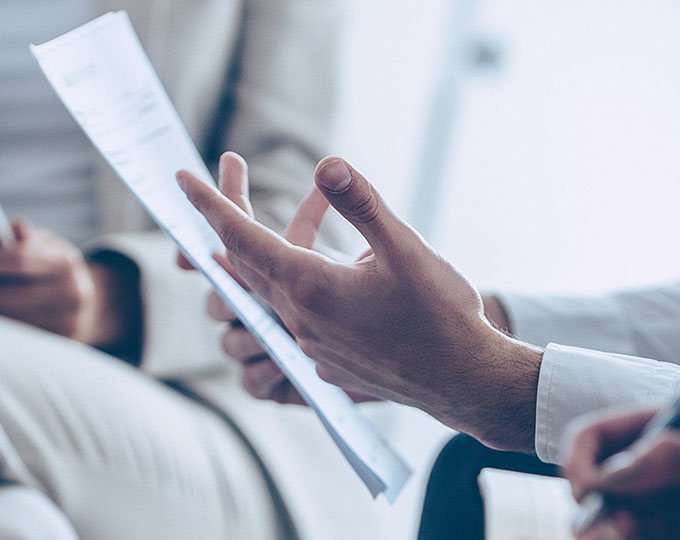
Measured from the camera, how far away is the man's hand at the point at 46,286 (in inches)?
30.9

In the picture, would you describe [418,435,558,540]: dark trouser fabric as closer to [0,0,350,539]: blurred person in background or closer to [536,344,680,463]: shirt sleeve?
[536,344,680,463]: shirt sleeve

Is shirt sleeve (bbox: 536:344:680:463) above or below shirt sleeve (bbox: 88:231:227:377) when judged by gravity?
above

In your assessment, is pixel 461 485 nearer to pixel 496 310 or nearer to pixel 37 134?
pixel 496 310

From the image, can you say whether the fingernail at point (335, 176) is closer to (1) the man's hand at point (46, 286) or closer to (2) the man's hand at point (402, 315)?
(2) the man's hand at point (402, 315)

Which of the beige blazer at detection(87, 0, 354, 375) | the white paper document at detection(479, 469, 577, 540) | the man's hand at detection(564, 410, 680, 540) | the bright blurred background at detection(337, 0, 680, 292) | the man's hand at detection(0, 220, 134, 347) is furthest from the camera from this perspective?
the bright blurred background at detection(337, 0, 680, 292)

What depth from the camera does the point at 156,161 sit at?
540mm

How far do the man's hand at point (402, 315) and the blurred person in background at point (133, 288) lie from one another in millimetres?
215

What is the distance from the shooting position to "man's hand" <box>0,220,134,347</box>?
30.9 inches

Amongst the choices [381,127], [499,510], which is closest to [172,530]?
[499,510]

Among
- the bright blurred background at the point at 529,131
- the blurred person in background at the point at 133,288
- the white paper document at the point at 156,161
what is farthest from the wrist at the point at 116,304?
the bright blurred background at the point at 529,131

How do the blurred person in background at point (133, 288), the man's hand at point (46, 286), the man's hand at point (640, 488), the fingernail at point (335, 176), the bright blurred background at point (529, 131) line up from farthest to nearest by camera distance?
the bright blurred background at point (529, 131) → the man's hand at point (46, 286) → the blurred person in background at point (133, 288) → the fingernail at point (335, 176) → the man's hand at point (640, 488)

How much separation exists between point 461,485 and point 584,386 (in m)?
0.08

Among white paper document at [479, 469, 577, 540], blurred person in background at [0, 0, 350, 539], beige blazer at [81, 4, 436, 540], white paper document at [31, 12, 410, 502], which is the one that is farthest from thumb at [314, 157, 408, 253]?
white paper document at [479, 469, 577, 540]

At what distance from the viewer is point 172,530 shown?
0.62 metres
